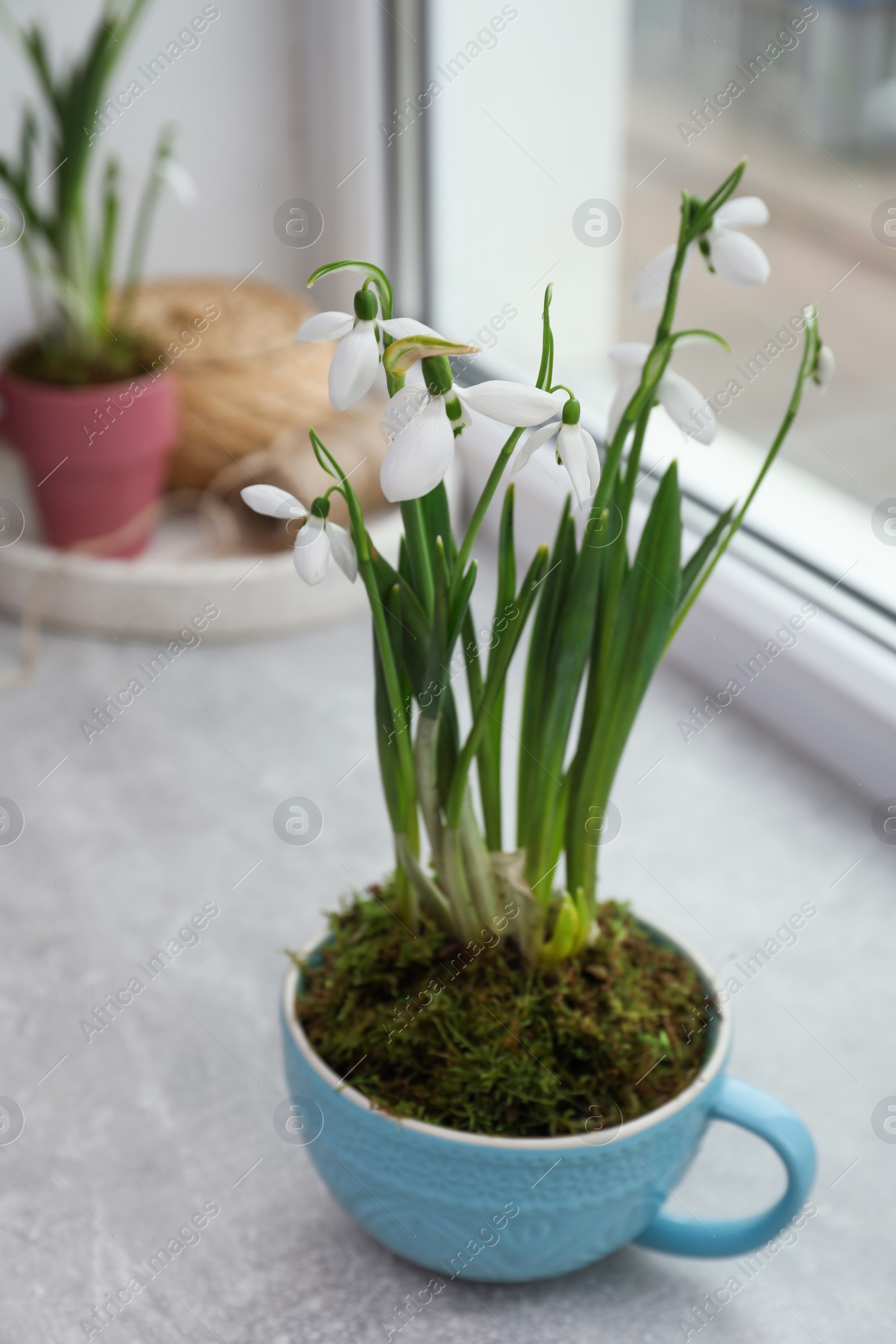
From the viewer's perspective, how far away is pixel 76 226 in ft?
3.86

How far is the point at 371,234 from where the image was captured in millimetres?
1484

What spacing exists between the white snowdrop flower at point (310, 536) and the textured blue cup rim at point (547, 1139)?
0.20 m

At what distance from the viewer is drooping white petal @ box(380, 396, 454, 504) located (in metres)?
0.34

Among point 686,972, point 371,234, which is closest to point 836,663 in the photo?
point 686,972

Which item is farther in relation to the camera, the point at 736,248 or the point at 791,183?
the point at 791,183

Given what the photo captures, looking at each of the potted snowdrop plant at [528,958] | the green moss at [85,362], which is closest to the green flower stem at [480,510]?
the potted snowdrop plant at [528,958]

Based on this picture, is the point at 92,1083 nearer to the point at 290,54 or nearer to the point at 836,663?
the point at 836,663

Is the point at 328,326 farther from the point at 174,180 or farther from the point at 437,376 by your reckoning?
the point at 174,180

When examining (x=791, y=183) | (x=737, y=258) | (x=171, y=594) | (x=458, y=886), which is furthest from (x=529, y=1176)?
(x=791, y=183)

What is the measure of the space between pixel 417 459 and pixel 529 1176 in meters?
0.29

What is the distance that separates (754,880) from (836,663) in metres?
0.19

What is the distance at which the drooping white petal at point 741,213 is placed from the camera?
1.46ft

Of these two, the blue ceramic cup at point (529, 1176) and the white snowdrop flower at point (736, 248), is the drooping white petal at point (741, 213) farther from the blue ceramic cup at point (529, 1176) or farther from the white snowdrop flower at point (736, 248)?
the blue ceramic cup at point (529, 1176)

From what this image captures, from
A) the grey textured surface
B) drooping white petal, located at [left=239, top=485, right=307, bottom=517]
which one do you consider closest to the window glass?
the grey textured surface
